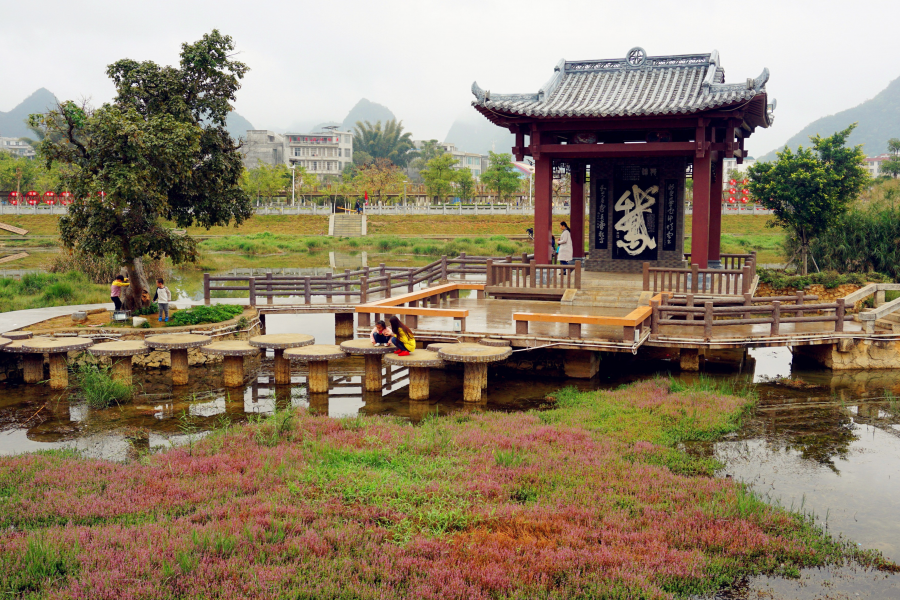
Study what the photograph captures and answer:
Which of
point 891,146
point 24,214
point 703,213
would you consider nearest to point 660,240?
point 703,213

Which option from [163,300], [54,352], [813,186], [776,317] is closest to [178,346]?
[54,352]

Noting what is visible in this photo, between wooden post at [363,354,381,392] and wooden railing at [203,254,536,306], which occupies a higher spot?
wooden railing at [203,254,536,306]

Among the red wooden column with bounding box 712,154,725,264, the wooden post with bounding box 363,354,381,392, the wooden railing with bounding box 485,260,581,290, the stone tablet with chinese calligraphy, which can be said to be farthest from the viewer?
the red wooden column with bounding box 712,154,725,264

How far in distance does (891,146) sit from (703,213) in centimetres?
8146

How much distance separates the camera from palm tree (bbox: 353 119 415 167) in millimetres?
104125

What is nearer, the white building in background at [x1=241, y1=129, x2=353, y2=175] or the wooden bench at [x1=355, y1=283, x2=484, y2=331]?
the wooden bench at [x1=355, y1=283, x2=484, y2=331]

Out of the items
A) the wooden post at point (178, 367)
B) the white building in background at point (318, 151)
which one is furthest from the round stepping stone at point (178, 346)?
the white building in background at point (318, 151)

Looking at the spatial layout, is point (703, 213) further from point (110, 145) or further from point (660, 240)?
point (110, 145)

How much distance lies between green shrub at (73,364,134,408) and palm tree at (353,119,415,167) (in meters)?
93.2

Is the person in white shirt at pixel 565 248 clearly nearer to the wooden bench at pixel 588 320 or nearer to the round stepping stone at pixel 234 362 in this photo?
the wooden bench at pixel 588 320

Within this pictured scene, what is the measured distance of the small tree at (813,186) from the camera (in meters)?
25.2

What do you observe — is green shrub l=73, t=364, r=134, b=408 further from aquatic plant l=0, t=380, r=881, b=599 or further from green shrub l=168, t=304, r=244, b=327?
aquatic plant l=0, t=380, r=881, b=599

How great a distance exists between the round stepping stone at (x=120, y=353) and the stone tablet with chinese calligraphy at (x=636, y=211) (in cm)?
1251

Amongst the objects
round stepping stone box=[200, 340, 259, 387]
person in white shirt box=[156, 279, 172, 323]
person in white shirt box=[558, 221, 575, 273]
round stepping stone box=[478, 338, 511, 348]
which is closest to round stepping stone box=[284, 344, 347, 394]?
round stepping stone box=[200, 340, 259, 387]
